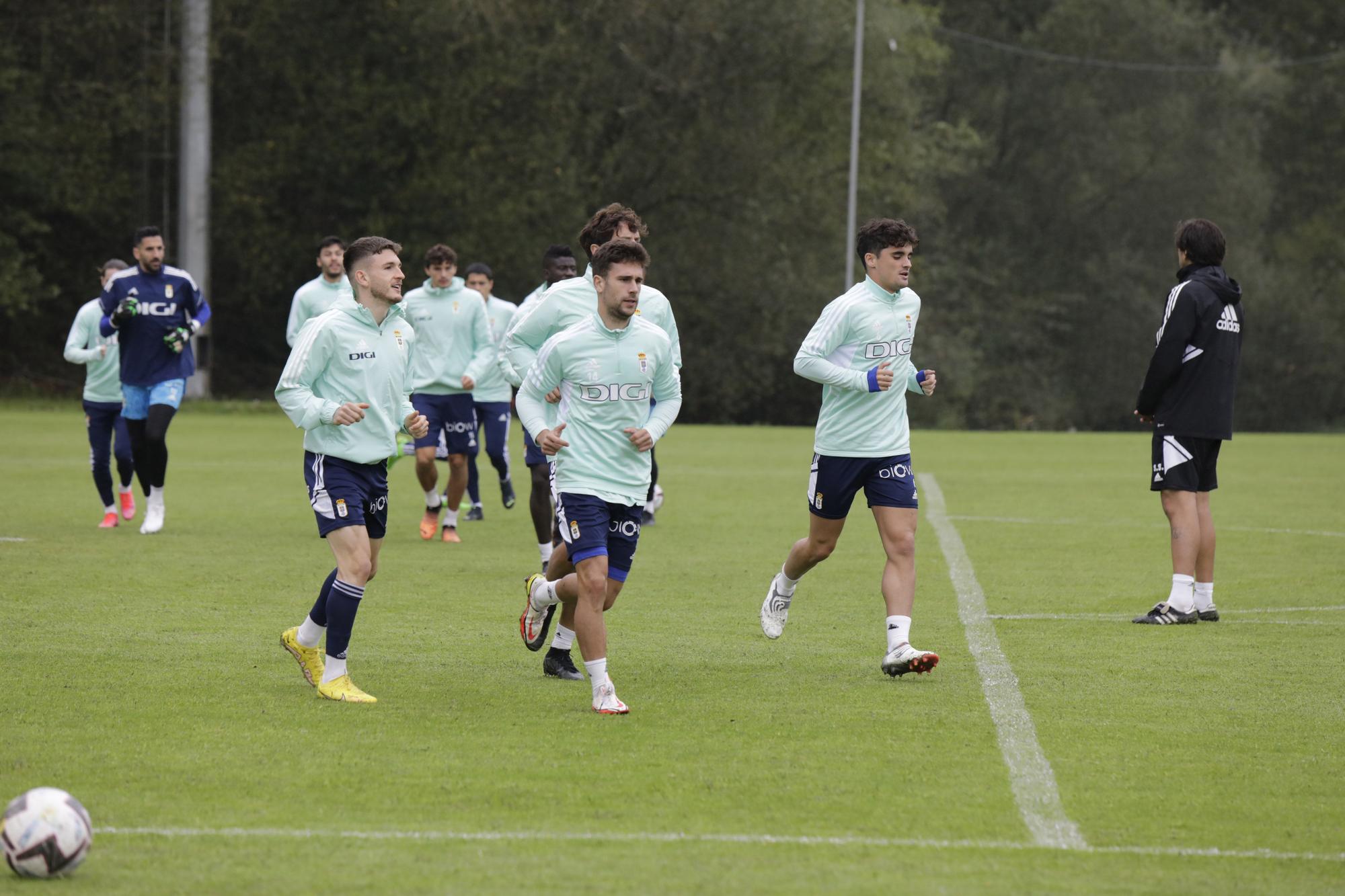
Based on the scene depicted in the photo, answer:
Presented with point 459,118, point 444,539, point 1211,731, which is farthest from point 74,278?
point 1211,731

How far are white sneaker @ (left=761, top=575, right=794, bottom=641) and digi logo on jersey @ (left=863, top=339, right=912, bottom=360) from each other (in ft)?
4.40

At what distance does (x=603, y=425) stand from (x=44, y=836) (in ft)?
10.2

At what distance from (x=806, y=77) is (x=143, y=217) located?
648 inches

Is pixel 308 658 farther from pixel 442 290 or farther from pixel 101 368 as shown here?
pixel 101 368

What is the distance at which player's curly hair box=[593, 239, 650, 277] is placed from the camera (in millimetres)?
7039

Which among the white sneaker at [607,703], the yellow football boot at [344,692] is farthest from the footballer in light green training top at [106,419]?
the white sneaker at [607,703]

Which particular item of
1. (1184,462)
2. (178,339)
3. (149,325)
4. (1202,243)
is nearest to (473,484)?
(178,339)

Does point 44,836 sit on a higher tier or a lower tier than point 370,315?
lower

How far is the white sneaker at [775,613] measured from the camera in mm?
8750

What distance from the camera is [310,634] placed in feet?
24.7

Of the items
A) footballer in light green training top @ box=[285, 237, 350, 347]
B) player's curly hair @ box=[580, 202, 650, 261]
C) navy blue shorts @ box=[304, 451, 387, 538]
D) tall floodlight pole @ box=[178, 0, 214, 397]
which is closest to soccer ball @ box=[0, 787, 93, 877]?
navy blue shorts @ box=[304, 451, 387, 538]

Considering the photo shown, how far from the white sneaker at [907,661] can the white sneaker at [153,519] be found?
7.65 metres

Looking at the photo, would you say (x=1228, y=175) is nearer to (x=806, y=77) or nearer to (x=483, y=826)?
(x=806, y=77)

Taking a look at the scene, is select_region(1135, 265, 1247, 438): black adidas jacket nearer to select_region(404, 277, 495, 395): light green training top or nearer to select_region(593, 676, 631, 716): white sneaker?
select_region(593, 676, 631, 716): white sneaker
